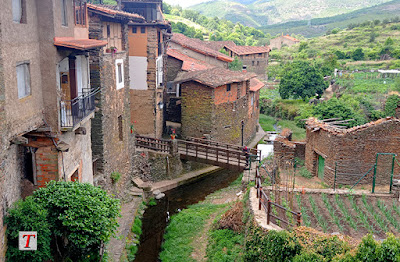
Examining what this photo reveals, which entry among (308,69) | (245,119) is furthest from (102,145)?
(308,69)

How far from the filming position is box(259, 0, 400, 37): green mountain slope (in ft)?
402

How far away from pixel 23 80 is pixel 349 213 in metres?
10.4

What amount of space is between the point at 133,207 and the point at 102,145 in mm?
3627

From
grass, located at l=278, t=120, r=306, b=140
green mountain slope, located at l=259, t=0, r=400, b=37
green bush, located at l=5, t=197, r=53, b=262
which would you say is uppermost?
green mountain slope, located at l=259, t=0, r=400, b=37

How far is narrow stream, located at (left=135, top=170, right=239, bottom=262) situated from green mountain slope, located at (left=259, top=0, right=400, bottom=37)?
344 ft

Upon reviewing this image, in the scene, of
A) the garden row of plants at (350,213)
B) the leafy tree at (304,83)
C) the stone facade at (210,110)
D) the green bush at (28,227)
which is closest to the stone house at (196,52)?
the stone facade at (210,110)

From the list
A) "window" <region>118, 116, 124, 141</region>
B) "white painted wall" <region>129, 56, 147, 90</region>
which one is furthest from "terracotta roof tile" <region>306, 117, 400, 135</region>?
"white painted wall" <region>129, 56, 147, 90</region>

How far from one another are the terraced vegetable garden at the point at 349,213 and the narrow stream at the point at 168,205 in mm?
6243

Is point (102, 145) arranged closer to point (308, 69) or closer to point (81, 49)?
point (81, 49)

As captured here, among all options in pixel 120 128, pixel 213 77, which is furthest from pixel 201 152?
pixel 120 128

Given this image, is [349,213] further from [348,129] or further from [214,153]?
[214,153]

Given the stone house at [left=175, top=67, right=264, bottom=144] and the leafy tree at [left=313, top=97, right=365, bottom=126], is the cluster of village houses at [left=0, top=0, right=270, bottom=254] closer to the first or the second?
the stone house at [left=175, top=67, right=264, bottom=144]

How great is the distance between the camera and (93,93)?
1523cm

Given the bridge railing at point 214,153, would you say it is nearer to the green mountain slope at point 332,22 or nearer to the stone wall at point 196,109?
the stone wall at point 196,109
